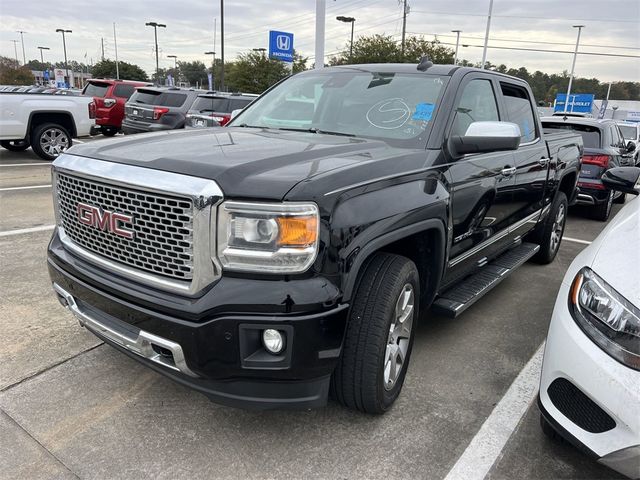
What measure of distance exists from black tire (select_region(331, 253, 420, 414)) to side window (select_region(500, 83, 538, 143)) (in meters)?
2.34

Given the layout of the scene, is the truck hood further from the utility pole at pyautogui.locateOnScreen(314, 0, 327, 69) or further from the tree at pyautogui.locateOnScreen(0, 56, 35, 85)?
the tree at pyautogui.locateOnScreen(0, 56, 35, 85)

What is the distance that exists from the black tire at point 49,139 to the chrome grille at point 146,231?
961 cm

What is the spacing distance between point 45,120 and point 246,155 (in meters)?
10.5

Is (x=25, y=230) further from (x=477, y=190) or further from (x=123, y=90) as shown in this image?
(x=123, y=90)

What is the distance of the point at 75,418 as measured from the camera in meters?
2.63

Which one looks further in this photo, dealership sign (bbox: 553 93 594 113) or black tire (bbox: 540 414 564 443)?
dealership sign (bbox: 553 93 594 113)

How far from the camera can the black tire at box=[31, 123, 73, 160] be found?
35.6ft

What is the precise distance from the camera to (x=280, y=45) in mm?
14109

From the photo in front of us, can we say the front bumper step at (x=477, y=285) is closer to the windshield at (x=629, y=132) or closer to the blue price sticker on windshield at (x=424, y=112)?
the blue price sticker on windshield at (x=424, y=112)

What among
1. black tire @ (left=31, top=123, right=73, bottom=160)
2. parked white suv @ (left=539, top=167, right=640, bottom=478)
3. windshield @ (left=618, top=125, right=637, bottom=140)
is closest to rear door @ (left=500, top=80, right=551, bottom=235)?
parked white suv @ (left=539, top=167, right=640, bottom=478)

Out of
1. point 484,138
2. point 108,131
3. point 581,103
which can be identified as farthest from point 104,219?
point 581,103

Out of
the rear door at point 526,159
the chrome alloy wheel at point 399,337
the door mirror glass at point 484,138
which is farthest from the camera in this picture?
the rear door at point 526,159

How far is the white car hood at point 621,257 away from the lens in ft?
6.57

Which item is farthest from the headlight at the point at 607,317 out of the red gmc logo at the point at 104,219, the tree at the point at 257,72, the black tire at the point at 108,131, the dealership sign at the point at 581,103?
the dealership sign at the point at 581,103
